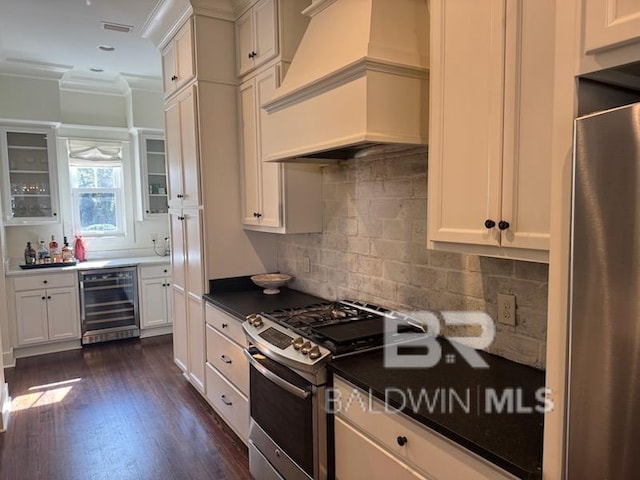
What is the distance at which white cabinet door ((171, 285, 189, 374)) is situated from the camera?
3674mm

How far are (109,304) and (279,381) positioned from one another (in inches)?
140

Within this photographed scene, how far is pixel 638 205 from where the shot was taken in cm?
78

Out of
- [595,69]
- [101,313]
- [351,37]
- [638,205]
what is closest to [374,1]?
[351,37]

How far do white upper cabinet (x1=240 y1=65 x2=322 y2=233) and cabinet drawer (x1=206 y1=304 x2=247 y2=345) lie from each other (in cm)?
62

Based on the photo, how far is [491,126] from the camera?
1.41m

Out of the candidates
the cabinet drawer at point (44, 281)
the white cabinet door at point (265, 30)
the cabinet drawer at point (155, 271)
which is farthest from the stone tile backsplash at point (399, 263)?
the cabinet drawer at point (44, 281)

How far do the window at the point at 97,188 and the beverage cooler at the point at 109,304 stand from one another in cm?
77

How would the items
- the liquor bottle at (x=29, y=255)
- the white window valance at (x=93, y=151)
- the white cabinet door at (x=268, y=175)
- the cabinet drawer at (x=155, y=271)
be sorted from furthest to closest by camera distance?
the white window valance at (x=93, y=151), the cabinet drawer at (x=155, y=271), the liquor bottle at (x=29, y=255), the white cabinet door at (x=268, y=175)

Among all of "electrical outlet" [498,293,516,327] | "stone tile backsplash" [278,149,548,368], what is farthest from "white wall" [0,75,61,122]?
"electrical outlet" [498,293,516,327]

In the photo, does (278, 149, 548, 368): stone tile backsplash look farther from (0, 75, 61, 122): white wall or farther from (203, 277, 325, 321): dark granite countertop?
(0, 75, 61, 122): white wall

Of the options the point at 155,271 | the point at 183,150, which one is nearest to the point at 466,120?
the point at 183,150

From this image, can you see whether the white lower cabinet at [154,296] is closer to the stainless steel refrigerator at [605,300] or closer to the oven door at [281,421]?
the oven door at [281,421]

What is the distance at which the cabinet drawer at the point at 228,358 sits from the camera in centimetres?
266

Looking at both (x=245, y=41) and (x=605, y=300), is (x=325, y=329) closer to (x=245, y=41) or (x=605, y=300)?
(x=605, y=300)
